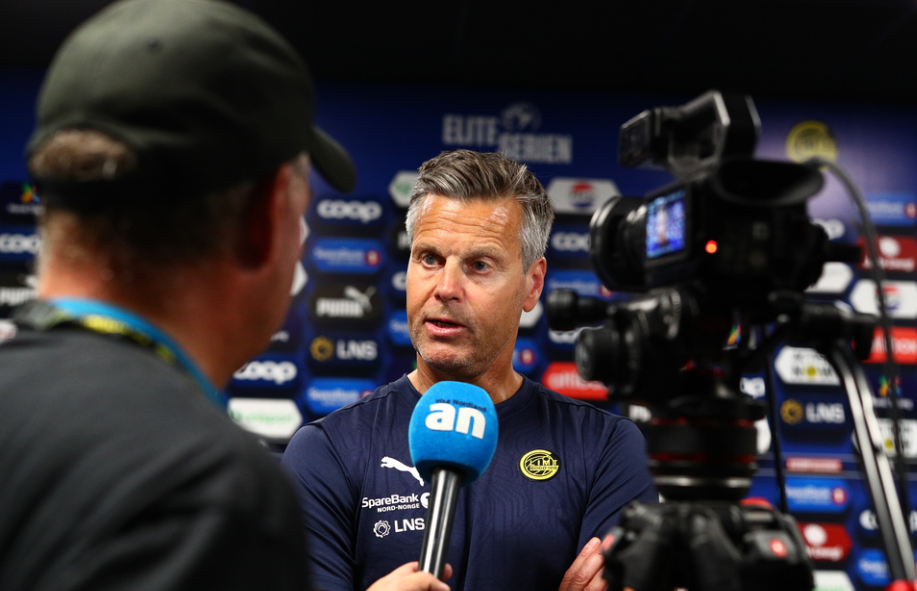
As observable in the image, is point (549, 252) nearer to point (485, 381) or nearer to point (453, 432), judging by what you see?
point (485, 381)

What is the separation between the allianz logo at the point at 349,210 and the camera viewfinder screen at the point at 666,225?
2412mm

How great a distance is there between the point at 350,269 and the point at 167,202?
272 cm

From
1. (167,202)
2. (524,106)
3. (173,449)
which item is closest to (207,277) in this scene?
(167,202)

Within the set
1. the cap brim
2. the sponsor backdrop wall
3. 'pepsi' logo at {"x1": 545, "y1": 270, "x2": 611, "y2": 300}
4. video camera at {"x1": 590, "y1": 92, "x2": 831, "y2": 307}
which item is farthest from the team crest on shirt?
'pepsi' logo at {"x1": 545, "y1": 270, "x2": 611, "y2": 300}

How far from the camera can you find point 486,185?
151 cm

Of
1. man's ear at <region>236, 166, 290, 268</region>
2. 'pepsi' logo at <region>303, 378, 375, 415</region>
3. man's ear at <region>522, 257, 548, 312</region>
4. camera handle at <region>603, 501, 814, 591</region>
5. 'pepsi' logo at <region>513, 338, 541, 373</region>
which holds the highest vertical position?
man's ear at <region>236, 166, 290, 268</region>

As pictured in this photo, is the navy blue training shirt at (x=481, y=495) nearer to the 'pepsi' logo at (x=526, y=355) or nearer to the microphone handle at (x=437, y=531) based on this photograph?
the microphone handle at (x=437, y=531)

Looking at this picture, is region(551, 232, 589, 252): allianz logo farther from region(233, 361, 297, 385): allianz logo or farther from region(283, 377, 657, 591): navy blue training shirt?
region(283, 377, 657, 591): navy blue training shirt

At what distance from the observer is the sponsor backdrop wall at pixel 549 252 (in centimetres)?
321

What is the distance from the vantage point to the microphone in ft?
3.16

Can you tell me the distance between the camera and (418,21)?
3006 mm

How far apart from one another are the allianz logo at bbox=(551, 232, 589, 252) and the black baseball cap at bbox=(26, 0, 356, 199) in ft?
9.03

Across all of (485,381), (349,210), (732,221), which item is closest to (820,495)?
(349,210)

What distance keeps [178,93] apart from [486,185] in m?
0.97
